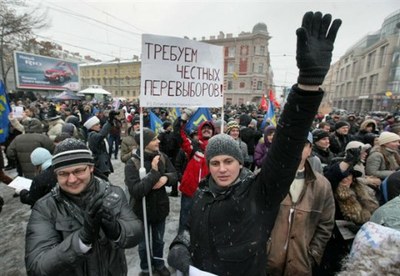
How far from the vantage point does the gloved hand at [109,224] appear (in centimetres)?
139

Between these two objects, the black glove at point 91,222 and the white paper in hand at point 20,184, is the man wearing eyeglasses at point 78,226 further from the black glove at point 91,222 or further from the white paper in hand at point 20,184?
the white paper in hand at point 20,184

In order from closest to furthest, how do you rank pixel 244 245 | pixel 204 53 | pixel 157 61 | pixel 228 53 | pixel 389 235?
pixel 389 235 → pixel 244 245 → pixel 157 61 → pixel 204 53 → pixel 228 53

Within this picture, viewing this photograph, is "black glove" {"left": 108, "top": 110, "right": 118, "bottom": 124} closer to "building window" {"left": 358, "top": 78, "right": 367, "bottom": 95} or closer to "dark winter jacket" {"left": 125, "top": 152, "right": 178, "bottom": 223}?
"dark winter jacket" {"left": 125, "top": 152, "right": 178, "bottom": 223}

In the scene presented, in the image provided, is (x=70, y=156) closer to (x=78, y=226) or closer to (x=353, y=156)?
(x=78, y=226)

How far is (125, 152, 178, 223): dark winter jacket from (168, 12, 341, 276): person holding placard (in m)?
1.14

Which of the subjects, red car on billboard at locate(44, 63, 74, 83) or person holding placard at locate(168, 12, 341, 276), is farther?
red car on billboard at locate(44, 63, 74, 83)

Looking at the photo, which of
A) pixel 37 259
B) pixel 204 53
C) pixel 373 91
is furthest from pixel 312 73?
pixel 373 91

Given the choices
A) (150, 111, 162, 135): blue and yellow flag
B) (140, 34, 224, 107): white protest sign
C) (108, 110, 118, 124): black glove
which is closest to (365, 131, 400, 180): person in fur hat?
(140, 34, 224, 107): white protest sign

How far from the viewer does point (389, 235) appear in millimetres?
929

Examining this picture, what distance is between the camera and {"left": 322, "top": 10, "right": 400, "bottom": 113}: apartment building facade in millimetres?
46156

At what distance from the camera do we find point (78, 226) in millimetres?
1629

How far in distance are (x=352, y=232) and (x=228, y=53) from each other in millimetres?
61507

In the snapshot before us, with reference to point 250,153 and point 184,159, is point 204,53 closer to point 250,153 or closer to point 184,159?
point 184,159

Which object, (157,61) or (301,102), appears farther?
(157,61)
